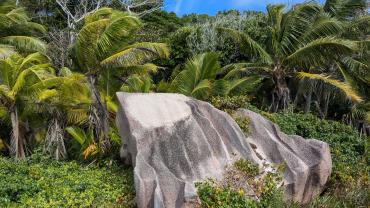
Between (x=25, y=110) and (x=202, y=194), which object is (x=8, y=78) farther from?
(x=202, y=194)

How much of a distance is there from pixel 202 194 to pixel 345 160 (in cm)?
620

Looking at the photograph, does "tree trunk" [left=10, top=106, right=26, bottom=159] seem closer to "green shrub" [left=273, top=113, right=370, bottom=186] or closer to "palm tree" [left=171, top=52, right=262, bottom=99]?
"palm tree" [left=171, top=52, right=262, bottom=99]

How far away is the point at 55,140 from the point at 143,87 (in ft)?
11.0

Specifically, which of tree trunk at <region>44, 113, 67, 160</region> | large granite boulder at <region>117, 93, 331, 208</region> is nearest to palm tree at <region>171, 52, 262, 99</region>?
tree trunk at <region>44, 113, 67, 160</region>

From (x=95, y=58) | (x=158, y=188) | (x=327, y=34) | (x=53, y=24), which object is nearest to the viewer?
(x=158, y=188)

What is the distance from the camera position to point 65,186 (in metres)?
11.6

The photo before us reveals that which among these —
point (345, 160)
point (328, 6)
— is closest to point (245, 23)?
point (328, 6)

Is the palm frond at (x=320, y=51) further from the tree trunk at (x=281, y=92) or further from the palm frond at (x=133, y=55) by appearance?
the palm frond at (x=133, y=55)

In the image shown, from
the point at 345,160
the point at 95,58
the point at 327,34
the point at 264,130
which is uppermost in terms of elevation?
the point at 327,34

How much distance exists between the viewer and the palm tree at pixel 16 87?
50.1 feet

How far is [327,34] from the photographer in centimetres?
2017

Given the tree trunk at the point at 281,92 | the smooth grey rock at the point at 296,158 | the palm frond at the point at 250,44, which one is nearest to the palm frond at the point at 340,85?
the tree trunk at the point at 281,92

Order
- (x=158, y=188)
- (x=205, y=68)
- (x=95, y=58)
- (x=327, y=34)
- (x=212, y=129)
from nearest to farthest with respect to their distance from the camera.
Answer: (x=158, y=188)
(x=212, y=129)
(x=95, y=58)
(x=205, y=68)
(x=327, y=34)

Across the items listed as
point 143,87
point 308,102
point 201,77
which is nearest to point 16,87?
point 143,87
